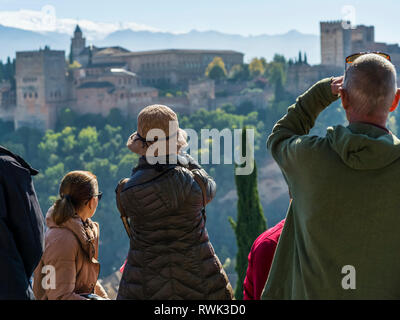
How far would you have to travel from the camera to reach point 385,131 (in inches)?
79.8

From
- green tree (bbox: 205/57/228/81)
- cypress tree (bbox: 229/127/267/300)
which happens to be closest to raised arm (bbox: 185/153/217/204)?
cypress tree (bbox: 229/127/267/300)

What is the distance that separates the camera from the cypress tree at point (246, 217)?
11.9 meters

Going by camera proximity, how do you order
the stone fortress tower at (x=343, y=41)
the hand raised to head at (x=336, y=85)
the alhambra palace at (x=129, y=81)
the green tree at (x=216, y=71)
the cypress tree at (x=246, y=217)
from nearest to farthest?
the hand raised to head at (x=336, y=85), the cypress tree at (x=246, y=217), the alhambra palace at (x=129, y=81), the stone fortress tower at (x=343, y=41), the green tree at (x=216, y=71)

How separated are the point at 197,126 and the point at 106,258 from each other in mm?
10686

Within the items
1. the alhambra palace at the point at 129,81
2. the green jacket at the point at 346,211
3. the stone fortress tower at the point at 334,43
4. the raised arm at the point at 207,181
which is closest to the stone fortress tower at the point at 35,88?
the alhambra palace at the point at 129,81

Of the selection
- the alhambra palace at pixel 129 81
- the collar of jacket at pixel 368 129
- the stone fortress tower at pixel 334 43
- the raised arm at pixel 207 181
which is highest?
the stone fortress tower at pixel 334 43

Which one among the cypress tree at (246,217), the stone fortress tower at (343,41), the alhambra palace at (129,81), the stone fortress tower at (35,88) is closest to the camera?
the cypress tree at (246,217)

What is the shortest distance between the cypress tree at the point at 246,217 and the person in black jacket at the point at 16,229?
9362 mm

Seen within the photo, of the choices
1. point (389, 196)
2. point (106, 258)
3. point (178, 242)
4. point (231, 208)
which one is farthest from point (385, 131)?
point (231, 208)

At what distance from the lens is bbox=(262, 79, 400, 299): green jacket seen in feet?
6.53

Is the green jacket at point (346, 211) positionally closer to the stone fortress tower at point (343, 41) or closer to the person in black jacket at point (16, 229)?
the person in black jacket at point (16, 229)

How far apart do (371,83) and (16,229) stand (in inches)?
49.5

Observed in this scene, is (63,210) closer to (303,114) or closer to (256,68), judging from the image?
(303,114)

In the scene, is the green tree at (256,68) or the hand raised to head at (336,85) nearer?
the hand raised to head at (336,85)
